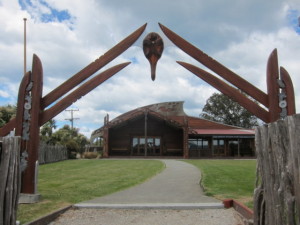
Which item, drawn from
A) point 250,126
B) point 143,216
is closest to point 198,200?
point 143,216

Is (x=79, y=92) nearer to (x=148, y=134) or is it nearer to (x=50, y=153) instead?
(x=50, y=153)

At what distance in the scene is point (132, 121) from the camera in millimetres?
33719

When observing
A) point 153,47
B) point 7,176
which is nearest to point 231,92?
point 153,47

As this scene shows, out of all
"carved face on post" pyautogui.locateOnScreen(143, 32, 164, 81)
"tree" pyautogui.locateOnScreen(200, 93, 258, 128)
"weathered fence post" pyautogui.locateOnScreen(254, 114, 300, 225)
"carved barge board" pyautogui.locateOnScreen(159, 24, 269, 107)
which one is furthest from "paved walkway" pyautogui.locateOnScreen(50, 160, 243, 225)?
"tree" pyautogui.locateOnScreen(200, 93, 258, 128)

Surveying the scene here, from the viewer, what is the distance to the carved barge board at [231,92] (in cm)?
771

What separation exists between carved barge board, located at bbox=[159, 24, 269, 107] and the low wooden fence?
1763 centimetres

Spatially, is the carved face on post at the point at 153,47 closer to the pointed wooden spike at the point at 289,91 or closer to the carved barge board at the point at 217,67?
the carved barge board at the point at 217,67

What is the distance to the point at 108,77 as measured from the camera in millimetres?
8773

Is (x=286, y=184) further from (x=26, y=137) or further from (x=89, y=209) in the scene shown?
(x=26, y=137)

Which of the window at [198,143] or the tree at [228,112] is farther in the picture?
the tree at [228,112]

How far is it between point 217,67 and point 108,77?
2.88 metres

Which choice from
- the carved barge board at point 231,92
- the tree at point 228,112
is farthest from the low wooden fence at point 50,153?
the tree at point 228,112

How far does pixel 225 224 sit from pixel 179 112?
3280cm

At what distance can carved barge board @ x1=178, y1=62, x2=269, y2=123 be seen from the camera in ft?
25.3
